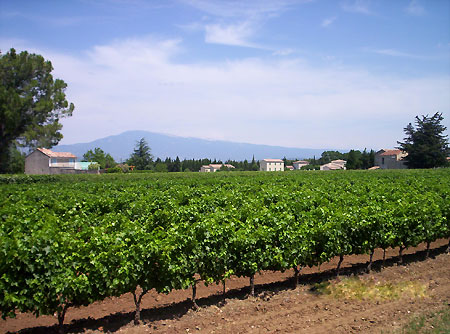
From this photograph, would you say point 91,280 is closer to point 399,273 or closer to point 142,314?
point 142,314

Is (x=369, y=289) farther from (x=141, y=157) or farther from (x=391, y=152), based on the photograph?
(x=141, y=157)

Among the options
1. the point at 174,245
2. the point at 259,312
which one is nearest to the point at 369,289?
the point at 259,312

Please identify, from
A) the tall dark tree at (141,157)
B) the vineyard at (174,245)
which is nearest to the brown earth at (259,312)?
the vineyard at (174,245)

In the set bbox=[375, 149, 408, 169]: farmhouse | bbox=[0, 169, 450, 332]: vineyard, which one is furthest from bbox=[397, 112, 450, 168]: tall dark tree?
bbox=[0, 169, 450, 332]: vineyard

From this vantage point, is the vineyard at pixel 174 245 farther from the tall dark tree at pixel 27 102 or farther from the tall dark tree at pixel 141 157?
the tall dark tree at pixel 141 157

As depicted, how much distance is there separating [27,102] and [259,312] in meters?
48.3

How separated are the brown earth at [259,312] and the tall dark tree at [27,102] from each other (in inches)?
1734

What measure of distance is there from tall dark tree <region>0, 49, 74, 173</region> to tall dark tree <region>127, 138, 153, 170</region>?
65.8 meters

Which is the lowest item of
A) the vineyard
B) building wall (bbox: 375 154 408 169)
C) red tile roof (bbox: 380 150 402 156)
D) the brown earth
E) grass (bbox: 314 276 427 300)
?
the brown earth

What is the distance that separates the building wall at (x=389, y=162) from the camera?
83125mm

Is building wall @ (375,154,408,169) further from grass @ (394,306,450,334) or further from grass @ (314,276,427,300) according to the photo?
grass @ (394,306,450,334)

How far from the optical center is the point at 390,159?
85375 millimetres

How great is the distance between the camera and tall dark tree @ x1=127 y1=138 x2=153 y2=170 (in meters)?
116

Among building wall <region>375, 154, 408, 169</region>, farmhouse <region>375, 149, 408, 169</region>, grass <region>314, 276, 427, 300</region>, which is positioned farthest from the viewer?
farmhouse <region>375, 149, 408, 169</region>
